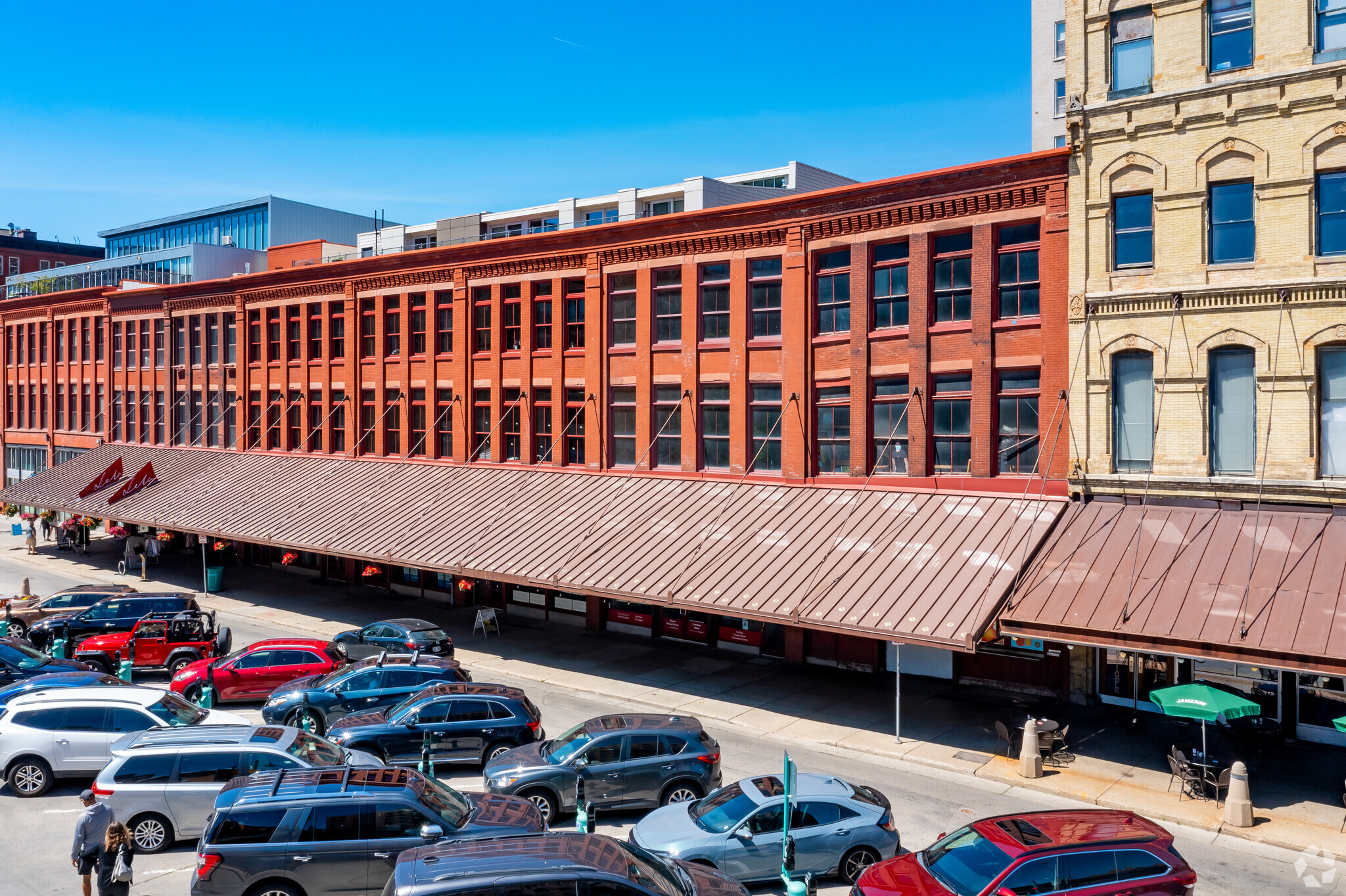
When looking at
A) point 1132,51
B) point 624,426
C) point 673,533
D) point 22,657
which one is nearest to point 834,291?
point 673,533

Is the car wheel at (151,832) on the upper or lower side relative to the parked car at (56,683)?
lower

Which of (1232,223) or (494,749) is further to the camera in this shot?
(1232,223)

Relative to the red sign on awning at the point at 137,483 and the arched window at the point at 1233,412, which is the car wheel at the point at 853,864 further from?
the red sign on awning at the point at 137,483

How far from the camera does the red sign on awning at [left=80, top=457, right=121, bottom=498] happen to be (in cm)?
4850

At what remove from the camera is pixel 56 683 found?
22562mm

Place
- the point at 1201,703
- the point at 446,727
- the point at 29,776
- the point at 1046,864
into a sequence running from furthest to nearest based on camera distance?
the point at 446,727 < the point at 1201,703 < the point at 29,776 < the point at 1046,864

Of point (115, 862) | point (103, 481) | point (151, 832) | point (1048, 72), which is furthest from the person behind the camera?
point (1048, 72)

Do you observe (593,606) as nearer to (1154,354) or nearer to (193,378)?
(1154,354)

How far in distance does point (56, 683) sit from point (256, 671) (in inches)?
184

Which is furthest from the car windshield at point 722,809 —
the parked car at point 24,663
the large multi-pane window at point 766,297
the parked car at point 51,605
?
the parked car at point 51,605

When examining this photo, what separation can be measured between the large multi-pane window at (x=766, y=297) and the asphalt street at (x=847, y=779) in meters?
13.4

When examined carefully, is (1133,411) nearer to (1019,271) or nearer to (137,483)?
(1019,271)

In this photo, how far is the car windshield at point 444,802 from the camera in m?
14.1

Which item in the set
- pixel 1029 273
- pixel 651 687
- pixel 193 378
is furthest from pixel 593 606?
pixel 193 378
